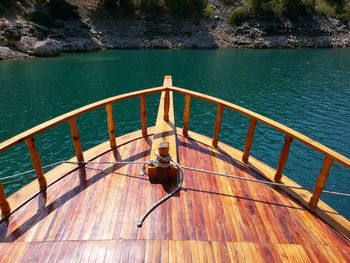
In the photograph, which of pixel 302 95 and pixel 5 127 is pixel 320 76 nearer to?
pixel 302 95

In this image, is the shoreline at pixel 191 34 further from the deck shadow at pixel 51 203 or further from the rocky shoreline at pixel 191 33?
the deck shadow at pixel 51 203

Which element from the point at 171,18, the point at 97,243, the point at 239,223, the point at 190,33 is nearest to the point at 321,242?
the point at 239,223

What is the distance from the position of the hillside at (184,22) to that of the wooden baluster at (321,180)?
144ft

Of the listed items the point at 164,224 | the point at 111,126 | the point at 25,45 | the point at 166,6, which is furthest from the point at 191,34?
the point at 164,224

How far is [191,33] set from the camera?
53.6 m

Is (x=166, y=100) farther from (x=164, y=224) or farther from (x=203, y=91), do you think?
(x=203, y=91)

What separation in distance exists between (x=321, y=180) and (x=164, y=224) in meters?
2.82

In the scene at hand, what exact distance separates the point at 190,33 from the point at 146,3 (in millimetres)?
12771

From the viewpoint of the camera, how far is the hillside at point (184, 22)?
45.3 metres

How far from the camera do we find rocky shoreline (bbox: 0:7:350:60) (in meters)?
47.0

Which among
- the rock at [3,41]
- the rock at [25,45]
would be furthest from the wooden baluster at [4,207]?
the rock at [3,41]

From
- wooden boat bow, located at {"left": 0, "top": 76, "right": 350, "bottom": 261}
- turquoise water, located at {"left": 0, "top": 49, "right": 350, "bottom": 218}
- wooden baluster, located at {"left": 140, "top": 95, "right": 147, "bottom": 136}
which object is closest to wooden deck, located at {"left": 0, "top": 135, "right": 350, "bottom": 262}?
wooden boat bow, located at {"left": 0, "top": 76, "right": 350, "bottom": 261}

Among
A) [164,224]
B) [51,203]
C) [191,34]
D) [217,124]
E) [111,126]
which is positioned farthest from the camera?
[191,34]

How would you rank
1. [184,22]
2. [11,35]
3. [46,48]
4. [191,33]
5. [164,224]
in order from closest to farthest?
[164,224] < [11,35] < [46,48] < [191,33] < [184,22]
